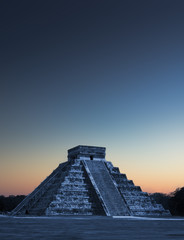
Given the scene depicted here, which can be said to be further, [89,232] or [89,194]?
[89,194]

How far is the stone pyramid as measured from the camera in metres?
29.7

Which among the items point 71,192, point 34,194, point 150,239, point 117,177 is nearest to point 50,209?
point 71,192

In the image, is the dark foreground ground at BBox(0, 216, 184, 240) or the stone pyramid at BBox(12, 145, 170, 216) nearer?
the dark foreground ground at BBox(0, 216, 184, 240)

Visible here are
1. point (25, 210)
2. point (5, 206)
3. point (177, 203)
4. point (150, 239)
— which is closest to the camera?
point (150, 239)

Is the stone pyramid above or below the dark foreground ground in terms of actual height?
above

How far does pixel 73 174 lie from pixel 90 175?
6.19 feet

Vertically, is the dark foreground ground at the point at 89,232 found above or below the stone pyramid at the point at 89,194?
below

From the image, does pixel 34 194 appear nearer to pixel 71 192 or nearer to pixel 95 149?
pixel 71 192

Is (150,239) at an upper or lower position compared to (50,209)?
lower

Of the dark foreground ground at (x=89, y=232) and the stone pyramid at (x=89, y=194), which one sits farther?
the stone pyramid at (x=89, y=194)

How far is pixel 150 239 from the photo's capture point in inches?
329

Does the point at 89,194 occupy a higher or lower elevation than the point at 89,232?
higher

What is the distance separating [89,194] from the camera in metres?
32.0

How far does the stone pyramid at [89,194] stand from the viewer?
29688mm
